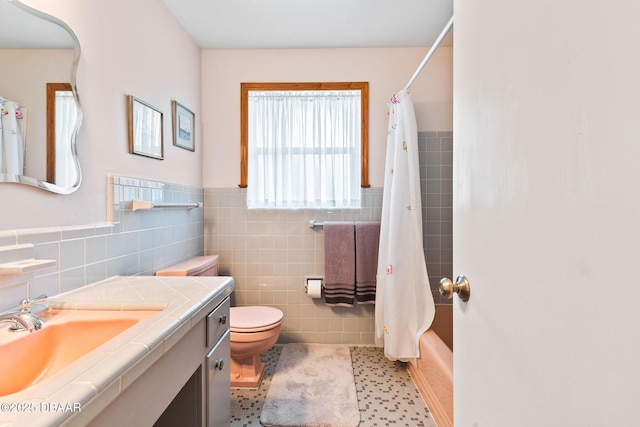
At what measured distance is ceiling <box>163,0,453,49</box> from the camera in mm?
1854

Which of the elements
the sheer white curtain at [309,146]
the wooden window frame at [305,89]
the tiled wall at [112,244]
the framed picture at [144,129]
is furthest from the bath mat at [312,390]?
the framed picture at [144,129]

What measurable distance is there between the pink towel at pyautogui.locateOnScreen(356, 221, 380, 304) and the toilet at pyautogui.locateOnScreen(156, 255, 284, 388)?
26.2 inches

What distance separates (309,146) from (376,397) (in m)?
1.75

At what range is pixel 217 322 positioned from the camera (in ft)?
3.68

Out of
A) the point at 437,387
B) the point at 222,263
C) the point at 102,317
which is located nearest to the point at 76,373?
A: the point at 102,317

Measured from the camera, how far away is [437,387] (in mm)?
1592

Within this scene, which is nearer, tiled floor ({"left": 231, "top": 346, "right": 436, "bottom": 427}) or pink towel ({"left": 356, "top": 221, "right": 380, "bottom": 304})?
tiled floor ({"left": 231, "top": 346, "right": 436, "bottom": 427})

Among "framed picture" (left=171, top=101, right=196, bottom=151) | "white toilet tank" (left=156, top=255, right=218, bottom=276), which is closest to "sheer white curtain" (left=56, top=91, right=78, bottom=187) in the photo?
"white toilet tank" (left=156, top=255, right=218, bottom=276)

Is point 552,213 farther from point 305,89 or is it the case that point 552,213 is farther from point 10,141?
point 305,89

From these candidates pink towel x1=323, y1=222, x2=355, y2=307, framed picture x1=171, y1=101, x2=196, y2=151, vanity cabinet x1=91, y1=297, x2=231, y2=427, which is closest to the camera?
vanity cabinet x1=91, y1=297, x2=231, y2=427

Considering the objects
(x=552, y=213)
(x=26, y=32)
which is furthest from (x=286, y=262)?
(x=552, y=213)

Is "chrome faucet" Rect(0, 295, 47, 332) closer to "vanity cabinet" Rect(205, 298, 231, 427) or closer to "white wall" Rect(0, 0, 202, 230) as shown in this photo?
"white wall" Rect(0, 0, 202, 230)

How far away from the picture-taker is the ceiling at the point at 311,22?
6.08ft

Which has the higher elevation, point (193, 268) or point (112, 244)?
point (112, 244)
